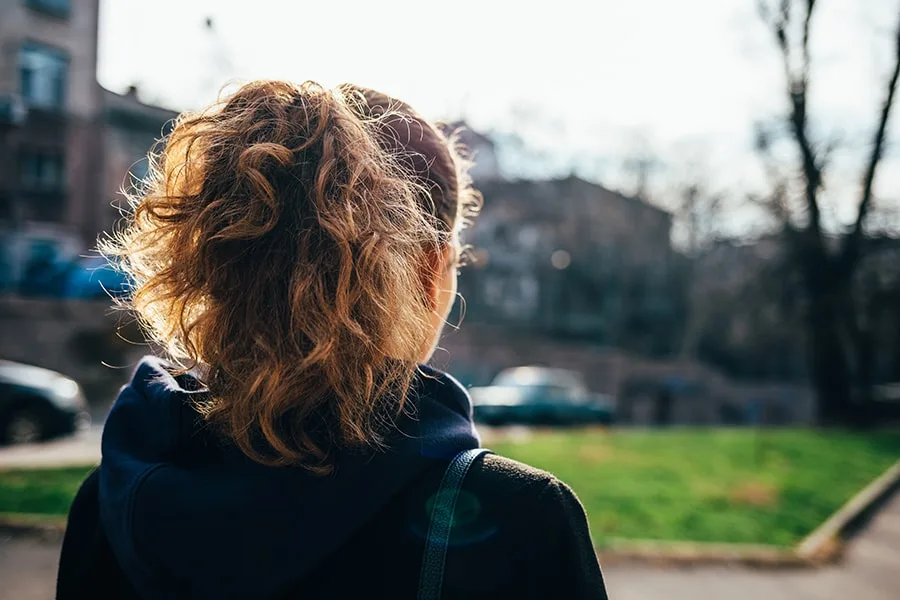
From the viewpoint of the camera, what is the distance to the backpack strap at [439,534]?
119 centimetres

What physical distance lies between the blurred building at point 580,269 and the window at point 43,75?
22.3m

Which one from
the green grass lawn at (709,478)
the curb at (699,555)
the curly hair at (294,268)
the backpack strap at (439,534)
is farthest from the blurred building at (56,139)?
the green grass lawn at (709,478)

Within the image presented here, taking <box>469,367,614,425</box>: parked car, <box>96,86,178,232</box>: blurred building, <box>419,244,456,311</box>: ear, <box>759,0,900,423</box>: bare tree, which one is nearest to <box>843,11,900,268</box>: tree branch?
<box>759,0,900,423</box>: bare tree

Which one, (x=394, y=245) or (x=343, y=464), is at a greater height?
(x=394, y=245)

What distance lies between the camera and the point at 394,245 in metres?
1.36

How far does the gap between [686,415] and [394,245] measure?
4156cm

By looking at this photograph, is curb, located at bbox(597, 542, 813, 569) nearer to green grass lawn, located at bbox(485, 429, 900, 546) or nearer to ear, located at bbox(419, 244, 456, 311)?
green grass lawn, located at bbox(485, 429, 900, 546)

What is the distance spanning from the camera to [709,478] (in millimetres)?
9898

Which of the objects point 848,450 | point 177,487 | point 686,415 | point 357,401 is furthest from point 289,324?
point 686,415

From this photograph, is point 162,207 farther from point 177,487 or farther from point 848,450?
point 848,450

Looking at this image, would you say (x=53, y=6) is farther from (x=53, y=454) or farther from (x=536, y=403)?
(x=536, y=403)

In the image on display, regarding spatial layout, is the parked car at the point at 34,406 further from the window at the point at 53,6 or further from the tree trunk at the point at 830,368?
the tree trunk at the point at 830,368

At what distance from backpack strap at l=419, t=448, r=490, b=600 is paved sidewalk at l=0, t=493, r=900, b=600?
4542 mm

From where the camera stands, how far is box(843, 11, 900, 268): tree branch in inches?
647
